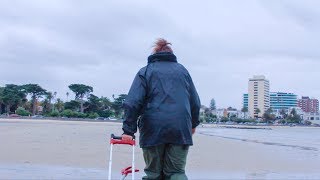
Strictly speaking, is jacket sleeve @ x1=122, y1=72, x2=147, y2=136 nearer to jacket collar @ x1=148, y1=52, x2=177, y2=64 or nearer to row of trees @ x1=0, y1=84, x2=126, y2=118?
jacket collar @ x1=148, y1=52, x2=177, y2=64

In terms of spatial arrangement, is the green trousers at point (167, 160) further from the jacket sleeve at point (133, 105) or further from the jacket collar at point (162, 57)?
the jacket collar at point (162, 57)

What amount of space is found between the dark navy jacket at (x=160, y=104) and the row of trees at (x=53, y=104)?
9461cm

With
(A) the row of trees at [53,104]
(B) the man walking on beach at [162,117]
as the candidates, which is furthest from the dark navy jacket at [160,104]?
(A) the row of trees at [53,104]

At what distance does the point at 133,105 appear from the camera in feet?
14.3

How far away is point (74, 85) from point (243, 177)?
356 feet

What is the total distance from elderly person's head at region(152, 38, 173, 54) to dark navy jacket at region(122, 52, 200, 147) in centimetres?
9

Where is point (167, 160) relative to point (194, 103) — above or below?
below

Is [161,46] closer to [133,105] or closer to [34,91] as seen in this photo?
[133,105]

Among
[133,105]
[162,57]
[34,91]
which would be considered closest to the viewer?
[133,105]

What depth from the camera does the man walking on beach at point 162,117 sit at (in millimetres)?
4371

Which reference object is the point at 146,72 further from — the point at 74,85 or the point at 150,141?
the point at 74,85

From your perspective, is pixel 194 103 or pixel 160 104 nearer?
pixel 160 104

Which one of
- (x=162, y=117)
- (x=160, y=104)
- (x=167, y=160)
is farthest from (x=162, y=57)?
(x=167, y=160)

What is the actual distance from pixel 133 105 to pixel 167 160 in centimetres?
58
